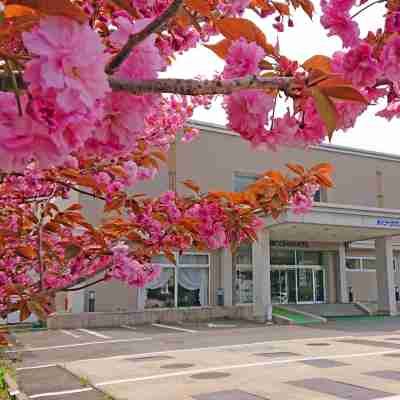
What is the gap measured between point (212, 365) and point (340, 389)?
2.91 meters

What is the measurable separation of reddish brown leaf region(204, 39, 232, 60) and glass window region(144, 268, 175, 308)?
A: 1997 centimetres

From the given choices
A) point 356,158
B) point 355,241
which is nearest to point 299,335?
point 355,241

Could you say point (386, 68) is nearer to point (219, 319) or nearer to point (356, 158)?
point (219, 319)

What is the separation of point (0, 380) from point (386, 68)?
8.04 metres

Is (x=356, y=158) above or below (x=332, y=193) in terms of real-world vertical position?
above

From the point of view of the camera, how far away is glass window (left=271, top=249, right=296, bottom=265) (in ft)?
82.8

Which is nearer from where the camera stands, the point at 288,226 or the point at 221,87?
the point at 221,87

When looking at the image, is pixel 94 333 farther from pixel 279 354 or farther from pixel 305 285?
pixel 305 285

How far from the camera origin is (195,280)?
74.2 feet

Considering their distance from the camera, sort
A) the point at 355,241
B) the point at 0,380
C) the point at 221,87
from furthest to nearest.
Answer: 1. the point at 355,241
2. the point at 0,380
3. the point at 221,87

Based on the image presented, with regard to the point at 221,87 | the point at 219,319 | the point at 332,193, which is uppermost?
the point at 332,193

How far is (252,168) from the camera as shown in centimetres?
2450

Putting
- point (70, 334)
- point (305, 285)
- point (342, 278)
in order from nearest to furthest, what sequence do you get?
point (70, 334)
point (305, 285)
point (342, 278)

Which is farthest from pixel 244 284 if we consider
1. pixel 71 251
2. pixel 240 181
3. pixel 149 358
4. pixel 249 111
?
pixel 249 111
